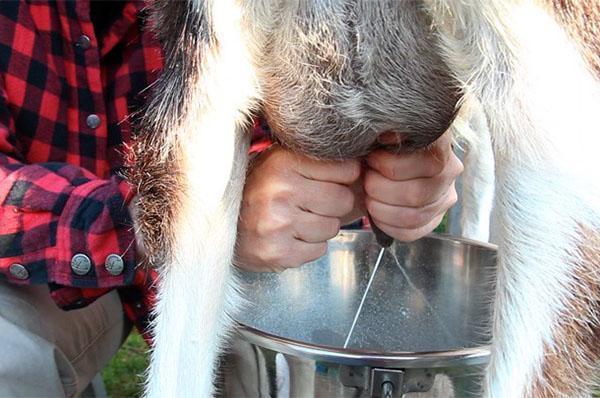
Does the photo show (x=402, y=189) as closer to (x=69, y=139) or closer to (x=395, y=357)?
(x=395, y=357)

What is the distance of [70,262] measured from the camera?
6.05 ft

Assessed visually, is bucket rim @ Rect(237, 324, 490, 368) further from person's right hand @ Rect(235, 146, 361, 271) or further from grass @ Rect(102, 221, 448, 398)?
grass @ Rect(102, 221, 448, 398)

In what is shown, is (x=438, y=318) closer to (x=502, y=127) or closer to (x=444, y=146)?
(x=444, y=146)

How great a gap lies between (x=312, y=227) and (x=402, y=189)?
206mm

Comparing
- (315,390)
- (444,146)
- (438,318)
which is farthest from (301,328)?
(444,146)

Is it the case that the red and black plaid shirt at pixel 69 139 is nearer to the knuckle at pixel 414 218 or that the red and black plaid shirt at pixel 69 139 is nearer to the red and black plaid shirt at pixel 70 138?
the red and black plaid shirt at pixel 70 138

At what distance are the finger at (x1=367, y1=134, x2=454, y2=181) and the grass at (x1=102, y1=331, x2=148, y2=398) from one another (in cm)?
189

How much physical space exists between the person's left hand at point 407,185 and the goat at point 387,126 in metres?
0.06

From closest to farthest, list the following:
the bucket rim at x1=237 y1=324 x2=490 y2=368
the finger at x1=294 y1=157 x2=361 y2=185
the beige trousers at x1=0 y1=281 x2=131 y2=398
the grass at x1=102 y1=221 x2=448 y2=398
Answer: the bucket rim at x1=237 y1=324 x2=490 y2=368 → the finger at x1=294 y1=157 x2=361 y2=185 → the beige trousers at x1=0 y1=281 x2=131 y2=398 → the grass at x1=102 y1=221 x2=448 y2=398

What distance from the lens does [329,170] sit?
5.49ft

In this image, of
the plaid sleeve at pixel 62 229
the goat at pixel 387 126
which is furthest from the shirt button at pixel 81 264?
the goat at pixel 387 126

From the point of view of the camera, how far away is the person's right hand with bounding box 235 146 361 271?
5.57 feet

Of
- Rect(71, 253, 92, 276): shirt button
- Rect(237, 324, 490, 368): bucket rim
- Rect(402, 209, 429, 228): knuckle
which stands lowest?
Rect(237, 324, 490, 368): bucket rim

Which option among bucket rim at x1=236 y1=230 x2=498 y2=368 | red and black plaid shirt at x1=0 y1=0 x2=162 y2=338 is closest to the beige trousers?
red and black plaid shirt at x1=0 y1=0 x2=162 y2=338
